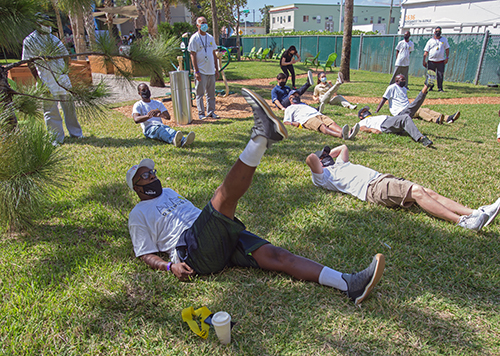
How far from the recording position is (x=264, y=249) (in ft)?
8.27

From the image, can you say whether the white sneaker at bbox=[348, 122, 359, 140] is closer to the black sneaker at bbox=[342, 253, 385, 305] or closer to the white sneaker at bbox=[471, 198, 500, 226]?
the white sneaker at bbox=[471, 198, 500, 226]

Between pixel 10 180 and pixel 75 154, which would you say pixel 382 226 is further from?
pixel 75 154

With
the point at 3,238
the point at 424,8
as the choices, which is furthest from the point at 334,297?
the point at 424,8

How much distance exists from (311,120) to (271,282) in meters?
4.89

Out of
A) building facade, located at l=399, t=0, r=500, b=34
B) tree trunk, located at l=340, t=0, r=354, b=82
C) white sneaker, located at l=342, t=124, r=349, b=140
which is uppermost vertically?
building facade, located at l=399, t=0, r=500, b=34

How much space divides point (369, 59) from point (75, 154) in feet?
64.1

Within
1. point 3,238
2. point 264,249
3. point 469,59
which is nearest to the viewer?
point 264,249

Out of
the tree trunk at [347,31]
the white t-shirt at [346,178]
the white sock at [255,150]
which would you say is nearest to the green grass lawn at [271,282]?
the white t-shirt at [346,178]

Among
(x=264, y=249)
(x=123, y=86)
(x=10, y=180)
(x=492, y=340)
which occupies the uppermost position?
(x=123, y=86)

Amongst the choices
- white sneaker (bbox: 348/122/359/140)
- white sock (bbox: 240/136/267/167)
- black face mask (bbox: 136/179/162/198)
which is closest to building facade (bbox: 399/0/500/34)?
white sneaker (bbox: 348/122/359/140)

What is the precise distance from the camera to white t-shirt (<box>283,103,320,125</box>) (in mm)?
6965

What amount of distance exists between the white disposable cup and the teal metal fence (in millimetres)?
17418

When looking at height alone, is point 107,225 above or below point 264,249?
below

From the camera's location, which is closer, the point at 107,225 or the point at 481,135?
the point at 107,225
